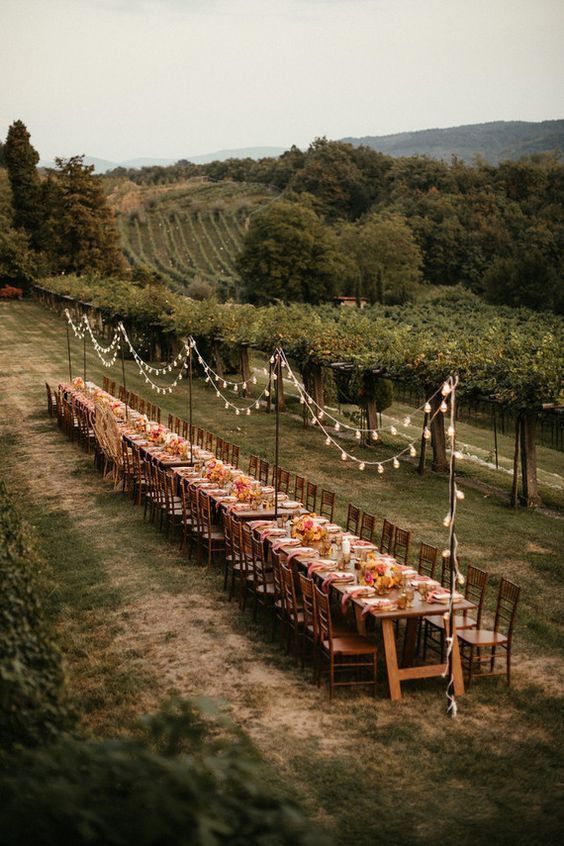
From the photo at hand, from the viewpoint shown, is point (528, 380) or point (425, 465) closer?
point (528, 380)

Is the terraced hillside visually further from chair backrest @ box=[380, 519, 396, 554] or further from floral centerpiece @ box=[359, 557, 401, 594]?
floral centerpiece @ box=[359, 557, 401, 594]

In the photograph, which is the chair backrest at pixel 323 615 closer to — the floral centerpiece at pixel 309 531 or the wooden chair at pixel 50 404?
the floral centerpiece at pixel 309 531

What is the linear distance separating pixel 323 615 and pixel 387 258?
73.9 meters

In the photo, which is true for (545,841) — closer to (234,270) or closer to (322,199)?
(234,270)

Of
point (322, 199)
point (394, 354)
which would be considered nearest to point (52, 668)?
point (394, 354)

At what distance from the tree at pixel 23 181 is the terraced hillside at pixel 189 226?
16975mm

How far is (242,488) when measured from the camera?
39.2 feet

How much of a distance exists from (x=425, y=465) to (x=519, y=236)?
65.0 metres

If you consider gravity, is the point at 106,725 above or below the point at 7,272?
below

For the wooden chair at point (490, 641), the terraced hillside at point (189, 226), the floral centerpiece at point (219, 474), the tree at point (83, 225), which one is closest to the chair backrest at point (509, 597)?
the wooden chair at point (490, 641)

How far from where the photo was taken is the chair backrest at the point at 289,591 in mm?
8767

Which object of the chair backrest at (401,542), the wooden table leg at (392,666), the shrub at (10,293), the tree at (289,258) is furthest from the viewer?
the tree at (289,258)

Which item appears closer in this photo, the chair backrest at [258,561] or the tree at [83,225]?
the chair backrest at [258,561]

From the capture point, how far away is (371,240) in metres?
81.7
